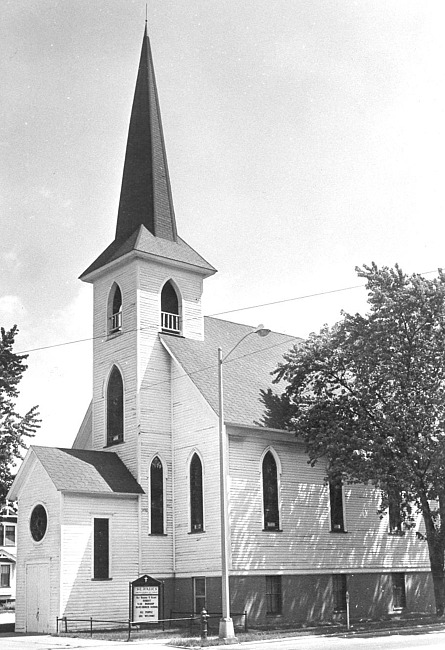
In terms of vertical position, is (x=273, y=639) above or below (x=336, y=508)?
below

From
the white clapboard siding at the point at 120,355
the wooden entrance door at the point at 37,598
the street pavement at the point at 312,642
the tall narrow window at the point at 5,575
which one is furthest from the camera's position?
the tall narrow window at the point at 5,575

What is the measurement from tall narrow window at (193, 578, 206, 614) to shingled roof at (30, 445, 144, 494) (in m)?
4.04

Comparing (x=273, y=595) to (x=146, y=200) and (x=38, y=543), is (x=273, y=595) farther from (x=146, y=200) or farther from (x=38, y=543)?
(x=146, y=200)

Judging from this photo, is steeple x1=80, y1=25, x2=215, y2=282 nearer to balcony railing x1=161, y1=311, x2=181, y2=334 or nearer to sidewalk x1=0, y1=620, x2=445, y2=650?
balcony railing x1=161, y1=311, x2=181, y2=334

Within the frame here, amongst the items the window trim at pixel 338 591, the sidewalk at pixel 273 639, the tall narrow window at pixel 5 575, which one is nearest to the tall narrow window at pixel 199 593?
the sidewalk at pixel 273 639

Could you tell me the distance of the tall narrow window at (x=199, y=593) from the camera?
3174 cm

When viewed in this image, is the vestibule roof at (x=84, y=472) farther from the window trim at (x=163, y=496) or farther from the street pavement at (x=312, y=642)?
the street pavement at (x=312, y=642)

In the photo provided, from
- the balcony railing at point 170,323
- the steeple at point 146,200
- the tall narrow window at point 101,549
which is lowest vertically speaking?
the tall narrow window at point 101,549

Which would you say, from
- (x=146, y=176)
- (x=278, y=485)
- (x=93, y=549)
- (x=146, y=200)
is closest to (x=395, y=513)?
(x=278, y=485)

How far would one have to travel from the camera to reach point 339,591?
34.9 metres

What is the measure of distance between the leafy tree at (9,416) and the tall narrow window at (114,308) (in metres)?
4.48

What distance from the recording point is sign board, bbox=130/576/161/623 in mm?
29656

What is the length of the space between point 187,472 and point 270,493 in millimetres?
3384

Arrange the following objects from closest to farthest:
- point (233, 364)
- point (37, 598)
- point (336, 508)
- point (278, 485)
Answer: point (37, 598) < point (278, 485) < point (336, 508) < point (233, 364)
